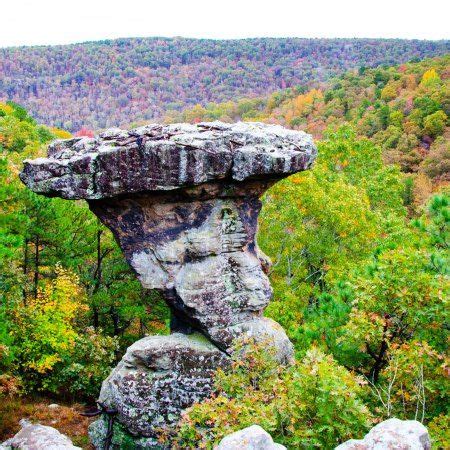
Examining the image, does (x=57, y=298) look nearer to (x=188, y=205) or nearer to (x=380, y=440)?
(x=188, y=205)

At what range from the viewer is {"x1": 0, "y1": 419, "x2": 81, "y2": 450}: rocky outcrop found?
1151 centimetres

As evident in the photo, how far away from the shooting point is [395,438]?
622cm

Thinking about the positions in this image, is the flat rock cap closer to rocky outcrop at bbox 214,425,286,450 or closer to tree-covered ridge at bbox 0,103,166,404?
tree-covered ridge at bbox 0,103,166,404

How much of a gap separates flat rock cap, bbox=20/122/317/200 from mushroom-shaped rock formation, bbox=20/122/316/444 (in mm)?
24

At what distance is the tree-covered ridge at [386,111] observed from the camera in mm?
55069

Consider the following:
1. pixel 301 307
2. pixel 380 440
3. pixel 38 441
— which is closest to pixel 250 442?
pixel 380 440

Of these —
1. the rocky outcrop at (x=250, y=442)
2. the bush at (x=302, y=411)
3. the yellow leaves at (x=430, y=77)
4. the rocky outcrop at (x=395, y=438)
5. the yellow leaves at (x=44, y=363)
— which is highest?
the yellow leaves at (x=430, y=77)

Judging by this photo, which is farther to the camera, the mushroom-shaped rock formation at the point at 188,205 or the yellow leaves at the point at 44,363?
the yellow leaves at the point at 44,363

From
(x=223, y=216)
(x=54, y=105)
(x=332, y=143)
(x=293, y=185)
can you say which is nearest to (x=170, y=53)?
(x=54, y=105)

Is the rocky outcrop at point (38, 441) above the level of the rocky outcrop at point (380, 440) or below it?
below

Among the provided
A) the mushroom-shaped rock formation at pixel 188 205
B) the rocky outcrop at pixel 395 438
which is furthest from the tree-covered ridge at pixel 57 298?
the rocky outcrop at pixel 395 438

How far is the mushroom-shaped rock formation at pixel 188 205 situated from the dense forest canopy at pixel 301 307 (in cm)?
194

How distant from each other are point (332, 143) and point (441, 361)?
21.7 m

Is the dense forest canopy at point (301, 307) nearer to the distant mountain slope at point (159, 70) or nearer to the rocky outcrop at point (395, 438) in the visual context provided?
the rocky outcrop at point (395, 438)
